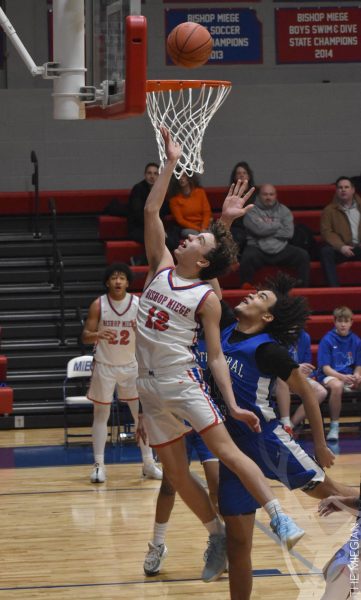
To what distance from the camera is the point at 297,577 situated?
233 inches

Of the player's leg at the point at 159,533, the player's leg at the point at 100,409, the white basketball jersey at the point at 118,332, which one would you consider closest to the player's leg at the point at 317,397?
the white basketball jersey at the point at 118,332

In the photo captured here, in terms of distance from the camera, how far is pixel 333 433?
10.0 metres

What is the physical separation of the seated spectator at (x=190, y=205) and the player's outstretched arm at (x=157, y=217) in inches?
250

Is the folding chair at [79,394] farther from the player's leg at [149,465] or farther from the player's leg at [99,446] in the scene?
the player's leg at [149,465]

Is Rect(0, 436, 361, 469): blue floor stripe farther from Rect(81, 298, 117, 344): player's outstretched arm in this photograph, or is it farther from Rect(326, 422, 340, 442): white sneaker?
Rect(81, 298, 117, 344): player's outstretched arm

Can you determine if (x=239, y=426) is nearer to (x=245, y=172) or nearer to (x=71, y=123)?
(x=245, y=172)

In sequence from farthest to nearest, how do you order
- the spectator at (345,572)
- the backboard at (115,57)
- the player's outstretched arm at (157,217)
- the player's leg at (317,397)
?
the player's leg at (317,397) < the player's outstretched arm at (157,217) < the backboard at (115,57) < the spectator at (345,572)

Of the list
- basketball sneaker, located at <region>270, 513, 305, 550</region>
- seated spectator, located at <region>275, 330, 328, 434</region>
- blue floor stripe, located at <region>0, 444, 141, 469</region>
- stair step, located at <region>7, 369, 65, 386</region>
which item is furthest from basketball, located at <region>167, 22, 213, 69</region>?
stair step, located at <region>7, 369, 65, 386</region>

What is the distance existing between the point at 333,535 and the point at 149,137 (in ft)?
26.7

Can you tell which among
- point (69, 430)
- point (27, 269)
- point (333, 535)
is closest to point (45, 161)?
point (27, 269)

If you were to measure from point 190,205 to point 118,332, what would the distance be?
338cm

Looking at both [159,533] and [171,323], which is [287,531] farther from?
[159,533]

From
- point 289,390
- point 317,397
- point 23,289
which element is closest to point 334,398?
point 317,397

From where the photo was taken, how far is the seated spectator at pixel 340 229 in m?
12.2
